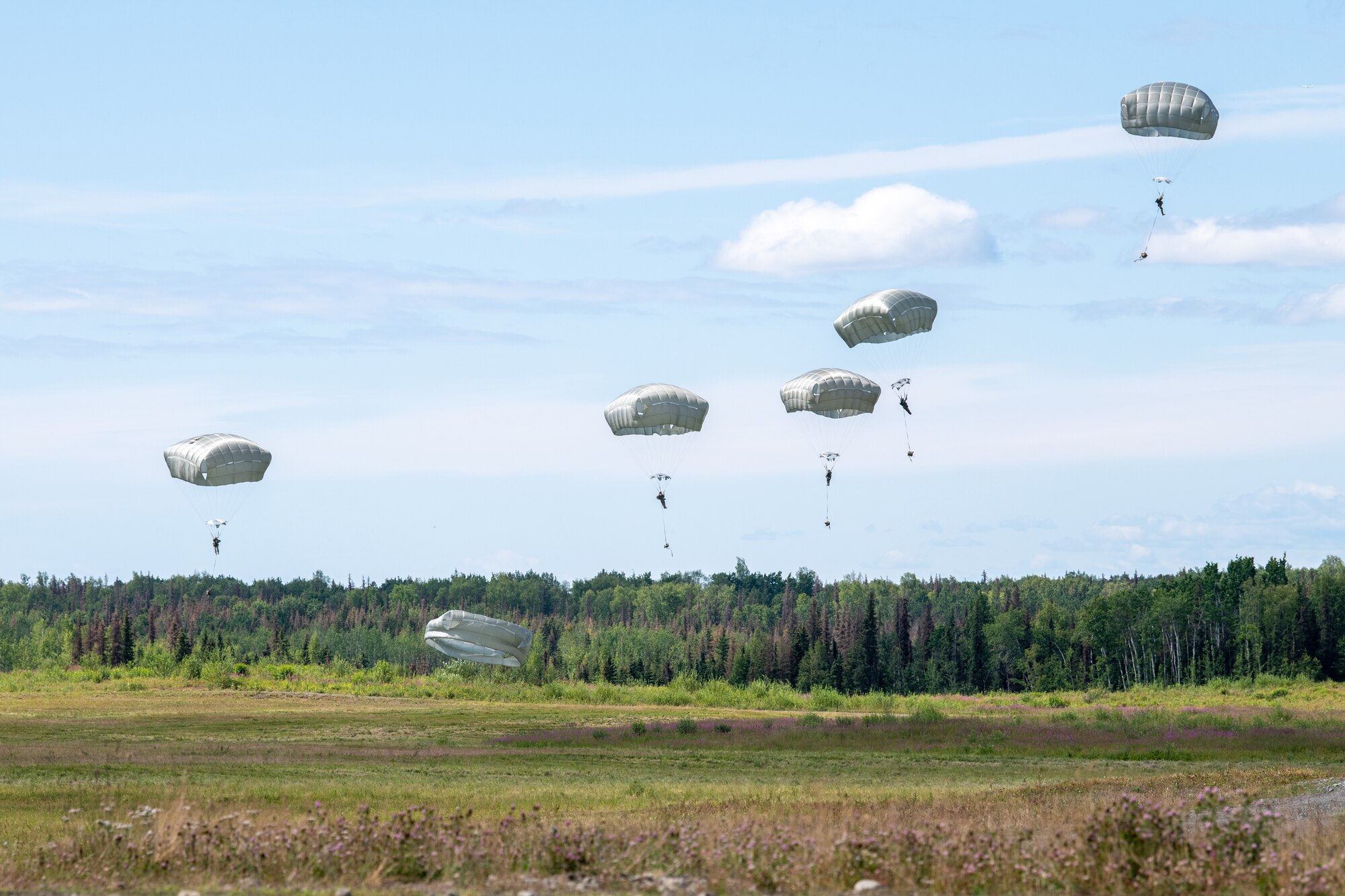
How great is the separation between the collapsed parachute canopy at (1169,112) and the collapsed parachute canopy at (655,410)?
60.4ft

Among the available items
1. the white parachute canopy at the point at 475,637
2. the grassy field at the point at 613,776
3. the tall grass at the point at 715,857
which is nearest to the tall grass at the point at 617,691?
the grassy field at the point at 613,776

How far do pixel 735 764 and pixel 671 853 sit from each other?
23.7 m

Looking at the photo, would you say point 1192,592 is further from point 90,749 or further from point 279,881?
point 279,881

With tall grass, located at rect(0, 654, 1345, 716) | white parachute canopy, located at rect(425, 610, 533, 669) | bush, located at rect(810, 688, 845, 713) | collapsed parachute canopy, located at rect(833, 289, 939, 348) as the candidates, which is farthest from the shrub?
collapsed parachute canopy, located at rect(833, 289, 939, 348)

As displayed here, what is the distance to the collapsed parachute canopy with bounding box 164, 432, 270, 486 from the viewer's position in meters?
55.7

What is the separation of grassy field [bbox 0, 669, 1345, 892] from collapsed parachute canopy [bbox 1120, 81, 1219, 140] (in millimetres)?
20766

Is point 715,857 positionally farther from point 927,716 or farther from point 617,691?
point 617,691

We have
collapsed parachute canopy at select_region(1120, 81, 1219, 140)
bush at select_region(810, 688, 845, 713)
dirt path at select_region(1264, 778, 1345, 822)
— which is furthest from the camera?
bush at select_region(810, 688, 845, 713)

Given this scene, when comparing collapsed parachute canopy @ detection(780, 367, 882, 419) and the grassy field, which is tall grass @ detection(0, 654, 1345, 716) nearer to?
the grassy field

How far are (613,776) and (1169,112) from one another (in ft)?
96.0

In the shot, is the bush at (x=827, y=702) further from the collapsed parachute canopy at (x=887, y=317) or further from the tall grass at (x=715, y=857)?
the tall grass at (x=715, y=857)

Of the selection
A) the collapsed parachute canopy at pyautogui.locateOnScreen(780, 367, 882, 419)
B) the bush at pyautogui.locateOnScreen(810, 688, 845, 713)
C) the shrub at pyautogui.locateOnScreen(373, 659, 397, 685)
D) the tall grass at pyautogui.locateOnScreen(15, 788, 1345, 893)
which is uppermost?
the collapsed parachute canopy at pyautogui.locateOnScreen(780, 367, 882, 419)

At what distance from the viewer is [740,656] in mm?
158625

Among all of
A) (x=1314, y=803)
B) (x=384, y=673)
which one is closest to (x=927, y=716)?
(x=1314, y=803)
